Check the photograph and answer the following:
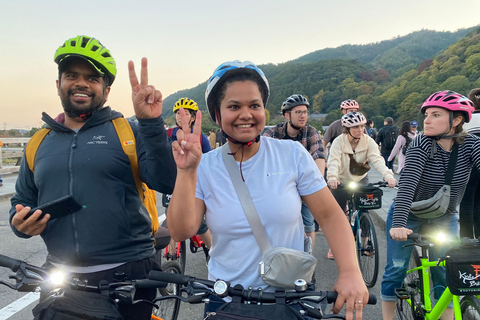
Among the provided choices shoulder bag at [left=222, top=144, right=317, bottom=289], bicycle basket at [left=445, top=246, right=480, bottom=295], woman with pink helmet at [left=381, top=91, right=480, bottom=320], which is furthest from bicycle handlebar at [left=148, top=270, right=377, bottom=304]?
woman with pink helmet at [left=381, top=91, right=480, bottom=320]

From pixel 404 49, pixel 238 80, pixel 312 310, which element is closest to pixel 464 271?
pixel 312 310

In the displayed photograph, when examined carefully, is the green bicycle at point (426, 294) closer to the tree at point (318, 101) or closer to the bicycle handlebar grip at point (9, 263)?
the bicycle handlebar grip at point (9, 263)

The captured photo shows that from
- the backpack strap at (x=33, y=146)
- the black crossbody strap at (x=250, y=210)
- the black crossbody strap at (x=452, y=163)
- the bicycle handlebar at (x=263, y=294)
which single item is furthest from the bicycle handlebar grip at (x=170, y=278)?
the black crossbody strap at (x=452, y=163)

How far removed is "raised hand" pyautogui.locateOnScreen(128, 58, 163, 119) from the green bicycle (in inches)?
75.2

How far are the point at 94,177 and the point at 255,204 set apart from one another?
90 centimetres

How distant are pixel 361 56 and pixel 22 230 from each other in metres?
202

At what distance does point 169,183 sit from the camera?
189 centimetres

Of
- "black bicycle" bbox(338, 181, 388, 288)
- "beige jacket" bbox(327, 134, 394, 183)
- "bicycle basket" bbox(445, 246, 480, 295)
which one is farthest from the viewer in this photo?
"beige jacket" bbox(327, 134, 394, 183)

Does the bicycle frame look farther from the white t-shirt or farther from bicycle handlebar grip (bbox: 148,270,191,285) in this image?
bicycle handlebar grip (bbox: 148,270,191,285)

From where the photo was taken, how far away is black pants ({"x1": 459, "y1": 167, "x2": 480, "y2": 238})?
3178mm

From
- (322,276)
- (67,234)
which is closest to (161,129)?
(67,234)

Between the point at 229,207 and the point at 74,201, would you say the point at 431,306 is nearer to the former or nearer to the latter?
the point at 229,207

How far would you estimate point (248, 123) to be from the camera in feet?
5.46

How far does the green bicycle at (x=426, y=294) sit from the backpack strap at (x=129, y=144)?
1881 mm
